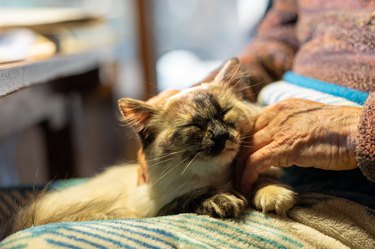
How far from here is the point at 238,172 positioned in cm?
98

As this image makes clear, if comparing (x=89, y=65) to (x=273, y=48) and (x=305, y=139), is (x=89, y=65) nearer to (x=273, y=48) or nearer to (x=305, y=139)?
(x=273, y=48)

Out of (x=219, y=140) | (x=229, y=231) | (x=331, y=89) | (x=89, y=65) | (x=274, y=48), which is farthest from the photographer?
(x=89, y=65)

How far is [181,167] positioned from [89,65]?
118 centimetres

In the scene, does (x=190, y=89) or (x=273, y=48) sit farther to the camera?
(x=273, y=48)

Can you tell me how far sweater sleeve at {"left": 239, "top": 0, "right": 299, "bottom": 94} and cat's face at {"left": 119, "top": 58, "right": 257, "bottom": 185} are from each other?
1.04 ft

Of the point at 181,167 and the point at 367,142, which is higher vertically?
the point at 367,142

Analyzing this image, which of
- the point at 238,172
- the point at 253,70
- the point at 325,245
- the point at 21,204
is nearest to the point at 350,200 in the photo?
the point at 325,245

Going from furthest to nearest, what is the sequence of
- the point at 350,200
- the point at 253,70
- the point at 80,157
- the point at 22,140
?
the point at 80,157, the point at 22,140, the point at 253,70, the point at 350,200

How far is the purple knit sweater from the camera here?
33.1 inches

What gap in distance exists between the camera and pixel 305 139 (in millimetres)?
863

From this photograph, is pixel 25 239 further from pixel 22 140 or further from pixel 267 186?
pixel 22 140

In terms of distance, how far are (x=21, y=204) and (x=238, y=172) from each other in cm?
46

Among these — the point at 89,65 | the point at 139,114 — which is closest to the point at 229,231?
the point at 139,114

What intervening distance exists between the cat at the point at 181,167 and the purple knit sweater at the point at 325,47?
0.20 m
